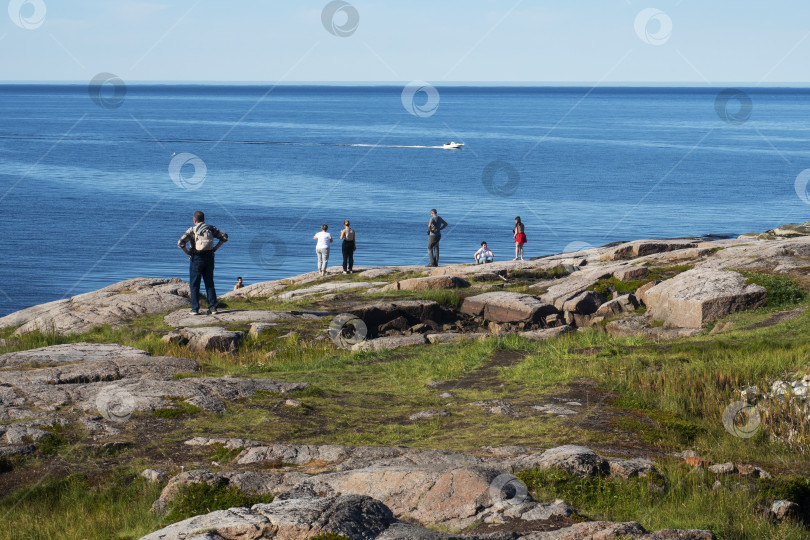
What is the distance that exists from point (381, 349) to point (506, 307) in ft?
18.2

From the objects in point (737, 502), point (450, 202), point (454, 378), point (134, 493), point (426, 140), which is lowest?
point (737, 502)

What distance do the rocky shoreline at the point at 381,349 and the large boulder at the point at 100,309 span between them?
0.08 m

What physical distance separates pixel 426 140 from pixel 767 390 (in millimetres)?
157815

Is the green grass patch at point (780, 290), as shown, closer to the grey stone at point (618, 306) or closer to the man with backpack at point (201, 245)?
the grey stone at point (618, 306)

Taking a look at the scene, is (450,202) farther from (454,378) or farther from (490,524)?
(490,524)

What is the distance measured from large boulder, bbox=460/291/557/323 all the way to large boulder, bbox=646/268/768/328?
3075 mm

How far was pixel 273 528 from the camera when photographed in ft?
25.2

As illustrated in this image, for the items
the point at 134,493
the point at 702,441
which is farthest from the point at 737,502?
the point at 134,493

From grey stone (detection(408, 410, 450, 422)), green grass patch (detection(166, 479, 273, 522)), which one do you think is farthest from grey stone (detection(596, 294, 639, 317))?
green grass patch (detection(166, 479, 273, 522))

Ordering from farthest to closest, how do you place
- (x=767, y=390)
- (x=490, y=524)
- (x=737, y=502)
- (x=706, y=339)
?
(x=706, y=339) → (x=767, y=390) → (x=737, y=502) → (x=490, y=524)

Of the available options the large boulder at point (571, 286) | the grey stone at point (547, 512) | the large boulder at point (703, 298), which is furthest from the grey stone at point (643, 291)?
the grey stone at point (547, 512)

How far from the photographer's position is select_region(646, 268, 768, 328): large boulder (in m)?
21.5

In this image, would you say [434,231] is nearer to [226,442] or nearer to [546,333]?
[546,333]

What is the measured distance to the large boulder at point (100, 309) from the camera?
24625 mm
